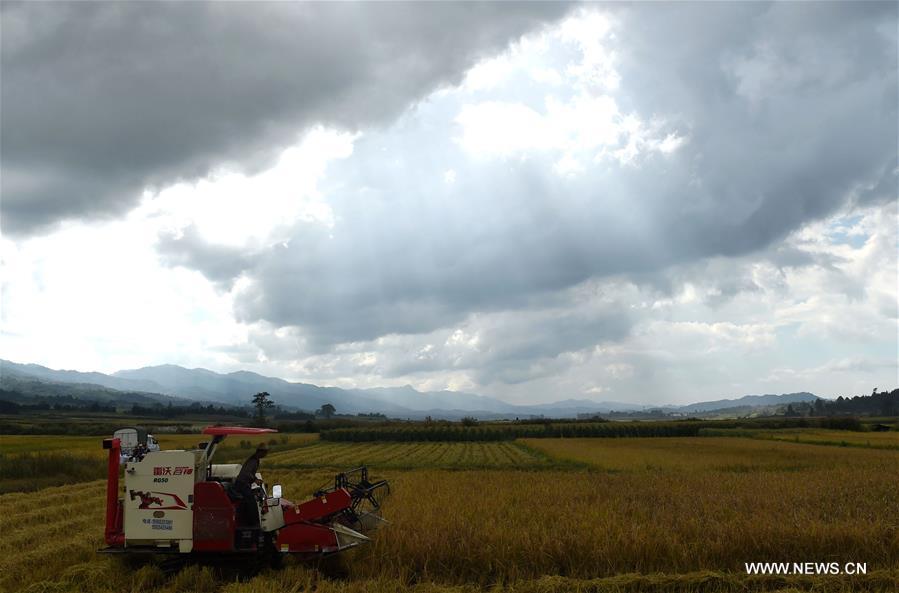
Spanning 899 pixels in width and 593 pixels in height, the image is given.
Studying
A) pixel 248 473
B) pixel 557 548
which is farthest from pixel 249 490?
pixel 557 548

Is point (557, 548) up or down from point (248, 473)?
down

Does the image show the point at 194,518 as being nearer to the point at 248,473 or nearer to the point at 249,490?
the point at 249,490

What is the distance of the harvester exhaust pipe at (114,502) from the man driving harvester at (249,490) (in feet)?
6.25

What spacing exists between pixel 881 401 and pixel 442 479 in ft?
726

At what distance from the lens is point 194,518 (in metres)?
9.23

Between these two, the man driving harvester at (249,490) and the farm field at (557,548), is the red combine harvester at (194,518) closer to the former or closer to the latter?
the man driving harvester at (249,490)

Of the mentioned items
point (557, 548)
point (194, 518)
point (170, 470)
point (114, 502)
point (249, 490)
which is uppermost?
point (170, 470)

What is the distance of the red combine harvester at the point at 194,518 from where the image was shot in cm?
920

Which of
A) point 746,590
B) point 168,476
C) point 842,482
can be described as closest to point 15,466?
point 168,476

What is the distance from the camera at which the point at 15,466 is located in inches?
967

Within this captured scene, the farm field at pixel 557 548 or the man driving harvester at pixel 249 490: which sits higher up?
the man driving harvester at pixel 249 490

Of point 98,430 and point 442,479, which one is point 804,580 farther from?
point 98,430

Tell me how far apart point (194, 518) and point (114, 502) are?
157 cm

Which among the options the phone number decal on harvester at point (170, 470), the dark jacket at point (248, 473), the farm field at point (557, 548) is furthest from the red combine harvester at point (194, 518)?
the farm field at point (557, 548)
